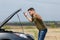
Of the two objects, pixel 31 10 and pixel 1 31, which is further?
pixel 31 10

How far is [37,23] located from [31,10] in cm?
54

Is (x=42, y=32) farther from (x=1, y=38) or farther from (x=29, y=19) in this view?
(x=1, y=38)

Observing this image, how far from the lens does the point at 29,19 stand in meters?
10.9

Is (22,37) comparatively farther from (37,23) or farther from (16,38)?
(37,23)

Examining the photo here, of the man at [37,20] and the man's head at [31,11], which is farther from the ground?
the man's head at [31,11]

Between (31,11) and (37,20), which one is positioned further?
(37,20)

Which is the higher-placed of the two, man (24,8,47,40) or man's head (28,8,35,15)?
man's head (28,8,35,15)

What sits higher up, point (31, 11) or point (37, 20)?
point (31, 11)

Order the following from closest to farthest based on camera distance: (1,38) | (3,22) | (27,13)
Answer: (1,38), (3,22), (27,13)

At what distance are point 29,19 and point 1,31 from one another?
1700 millimetres

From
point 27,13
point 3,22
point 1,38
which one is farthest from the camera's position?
point 27,13

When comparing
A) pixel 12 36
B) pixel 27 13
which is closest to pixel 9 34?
pixel 12 36

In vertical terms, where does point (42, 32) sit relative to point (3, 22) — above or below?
below

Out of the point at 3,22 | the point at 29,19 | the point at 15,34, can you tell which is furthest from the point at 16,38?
the point at 29,19
